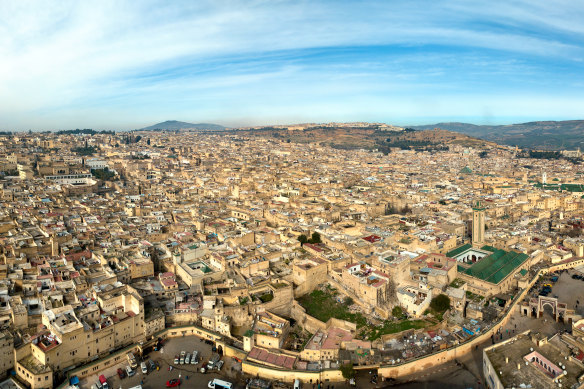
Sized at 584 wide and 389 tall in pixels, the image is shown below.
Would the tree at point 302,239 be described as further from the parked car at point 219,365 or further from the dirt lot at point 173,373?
the parked car at point 219,365

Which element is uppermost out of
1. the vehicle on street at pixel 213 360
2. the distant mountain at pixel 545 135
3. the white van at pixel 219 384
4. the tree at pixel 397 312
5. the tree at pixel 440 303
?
the distant mountain at pixel 545 135

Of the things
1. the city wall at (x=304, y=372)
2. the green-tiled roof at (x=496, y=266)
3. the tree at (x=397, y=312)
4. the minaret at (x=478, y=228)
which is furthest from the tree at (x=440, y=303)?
the minaret at (x=478, y=228)

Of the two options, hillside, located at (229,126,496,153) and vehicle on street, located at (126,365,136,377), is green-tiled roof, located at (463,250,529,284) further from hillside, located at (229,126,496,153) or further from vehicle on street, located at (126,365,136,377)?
hillside, located at (229,126,496,153)

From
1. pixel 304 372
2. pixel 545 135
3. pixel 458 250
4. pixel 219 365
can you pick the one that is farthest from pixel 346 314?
pixel 545 135

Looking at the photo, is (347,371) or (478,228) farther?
(478,228)

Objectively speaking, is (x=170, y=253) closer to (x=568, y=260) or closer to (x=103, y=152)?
(x=568, y=260)

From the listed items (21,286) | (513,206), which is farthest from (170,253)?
(513,206)

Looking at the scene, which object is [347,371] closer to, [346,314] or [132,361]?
[346,314]

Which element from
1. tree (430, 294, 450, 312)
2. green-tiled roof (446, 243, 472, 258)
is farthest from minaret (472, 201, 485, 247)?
tree (430, 294, 450, 312)

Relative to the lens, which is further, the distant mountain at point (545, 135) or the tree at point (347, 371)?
the distant mountain at point (545, 135)
